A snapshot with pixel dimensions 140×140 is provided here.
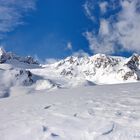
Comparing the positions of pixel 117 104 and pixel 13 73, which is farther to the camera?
pixel 13 73

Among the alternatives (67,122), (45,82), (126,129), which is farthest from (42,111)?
(45,82)

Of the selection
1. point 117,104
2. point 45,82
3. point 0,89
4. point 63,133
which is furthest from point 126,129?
point 45,82

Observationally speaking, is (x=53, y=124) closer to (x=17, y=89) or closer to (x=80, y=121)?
(x=80, y=121)

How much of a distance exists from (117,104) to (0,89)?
13227 centimetres

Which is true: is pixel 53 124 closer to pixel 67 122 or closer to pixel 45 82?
pixel 67 122

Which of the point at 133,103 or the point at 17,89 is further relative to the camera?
the point at 17,89

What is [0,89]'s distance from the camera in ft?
465

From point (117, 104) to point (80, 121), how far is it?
325cm

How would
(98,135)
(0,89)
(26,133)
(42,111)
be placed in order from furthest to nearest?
(0,89) → (42,111) → (26,133) → (98,135)

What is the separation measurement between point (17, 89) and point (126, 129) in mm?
140348

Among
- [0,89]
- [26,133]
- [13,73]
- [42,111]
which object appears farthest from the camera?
[13,73]

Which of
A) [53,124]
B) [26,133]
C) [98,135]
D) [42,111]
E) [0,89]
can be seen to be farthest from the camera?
[0,89]

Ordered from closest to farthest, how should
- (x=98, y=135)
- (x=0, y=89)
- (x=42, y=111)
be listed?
(x=98, y=135)
(x=42, y=111)
(x=0, y=89)

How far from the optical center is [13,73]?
165125 millimetres
